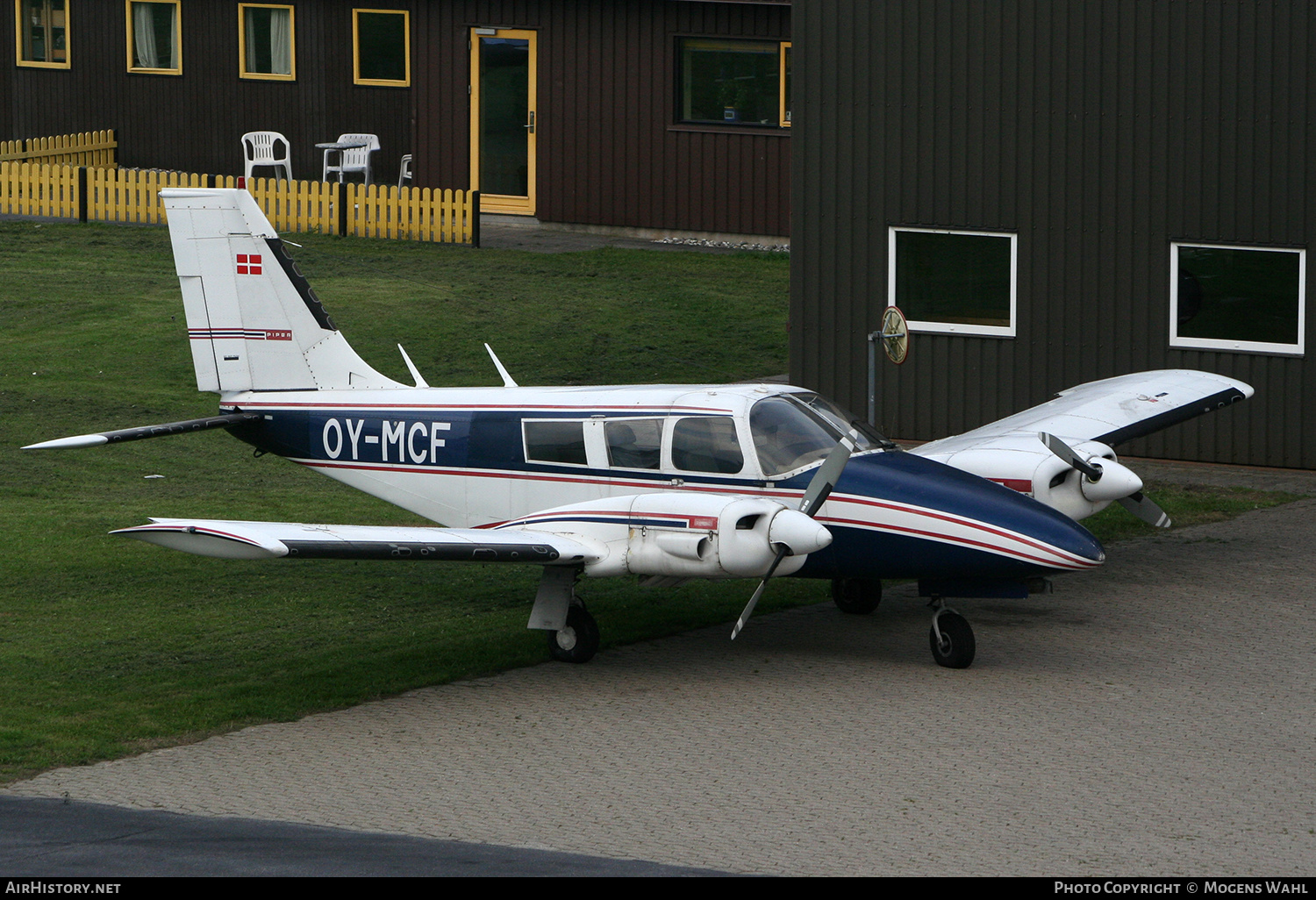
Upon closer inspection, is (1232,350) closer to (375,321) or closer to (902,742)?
(902,742)

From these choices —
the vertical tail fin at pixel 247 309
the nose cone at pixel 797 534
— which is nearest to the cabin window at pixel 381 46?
the vertical tail fin at pixel 247 309

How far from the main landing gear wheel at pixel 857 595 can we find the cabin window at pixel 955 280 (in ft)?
24.0

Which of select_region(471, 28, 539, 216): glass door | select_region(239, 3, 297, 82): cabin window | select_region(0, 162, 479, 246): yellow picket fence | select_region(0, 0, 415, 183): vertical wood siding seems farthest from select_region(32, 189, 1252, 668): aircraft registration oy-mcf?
select_region(239, 3, 297, 82): cabin window

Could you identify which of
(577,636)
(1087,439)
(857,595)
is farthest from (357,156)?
(577,636)

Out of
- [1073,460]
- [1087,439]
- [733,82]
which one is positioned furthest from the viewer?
[733,82]

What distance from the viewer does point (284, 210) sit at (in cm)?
3394

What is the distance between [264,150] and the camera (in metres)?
37.1

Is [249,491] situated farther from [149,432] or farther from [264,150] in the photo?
[264,150]

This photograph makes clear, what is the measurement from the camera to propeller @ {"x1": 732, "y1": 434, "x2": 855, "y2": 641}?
12492mm

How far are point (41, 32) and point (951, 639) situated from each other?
32.2m

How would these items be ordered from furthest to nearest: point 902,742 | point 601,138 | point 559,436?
point 601,138
point 559,436
point 902,742

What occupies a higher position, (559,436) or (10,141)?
(10,141)

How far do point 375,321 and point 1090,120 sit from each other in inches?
456

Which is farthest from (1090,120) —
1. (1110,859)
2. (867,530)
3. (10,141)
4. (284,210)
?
(10,141)
